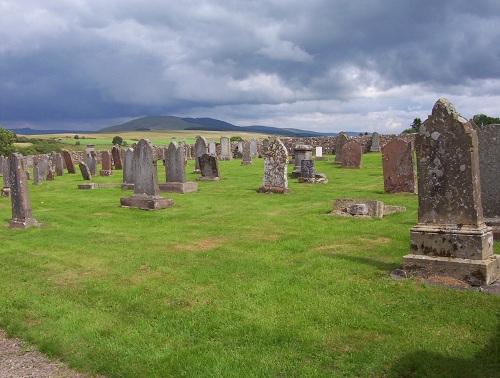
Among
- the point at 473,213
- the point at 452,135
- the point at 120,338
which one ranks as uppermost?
the point at 452,135

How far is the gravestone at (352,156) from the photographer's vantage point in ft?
89.3

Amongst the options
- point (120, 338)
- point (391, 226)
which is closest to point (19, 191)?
point (120, 338)

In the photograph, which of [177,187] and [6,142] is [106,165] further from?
[6,142]

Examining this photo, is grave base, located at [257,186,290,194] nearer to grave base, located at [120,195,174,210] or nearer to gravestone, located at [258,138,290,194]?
gravestone, located at [258,138,290,194]

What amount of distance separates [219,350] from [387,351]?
5.81 feet

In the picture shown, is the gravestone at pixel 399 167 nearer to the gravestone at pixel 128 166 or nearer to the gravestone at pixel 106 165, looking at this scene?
the gravestone at pixel 128 166

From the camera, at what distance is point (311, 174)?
70.3 feet

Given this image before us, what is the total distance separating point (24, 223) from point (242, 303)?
8.81m

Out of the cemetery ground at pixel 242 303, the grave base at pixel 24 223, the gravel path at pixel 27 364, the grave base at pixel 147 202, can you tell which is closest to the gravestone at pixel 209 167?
the grave base at pixel 147 202

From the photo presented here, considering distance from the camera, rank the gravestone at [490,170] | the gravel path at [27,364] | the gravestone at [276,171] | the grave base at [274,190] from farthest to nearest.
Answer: the gravestone at [276,171] < the grave base at [274,190] < the gravestone at [490,170] < the gravel path at [27,364]

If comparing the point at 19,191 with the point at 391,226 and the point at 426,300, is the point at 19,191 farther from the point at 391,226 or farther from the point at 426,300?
the point at 426,300

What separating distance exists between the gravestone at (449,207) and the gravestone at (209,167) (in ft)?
54.9

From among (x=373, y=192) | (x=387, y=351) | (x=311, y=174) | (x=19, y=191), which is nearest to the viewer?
(x=387, y=351)

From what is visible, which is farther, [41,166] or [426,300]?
[41,166]
